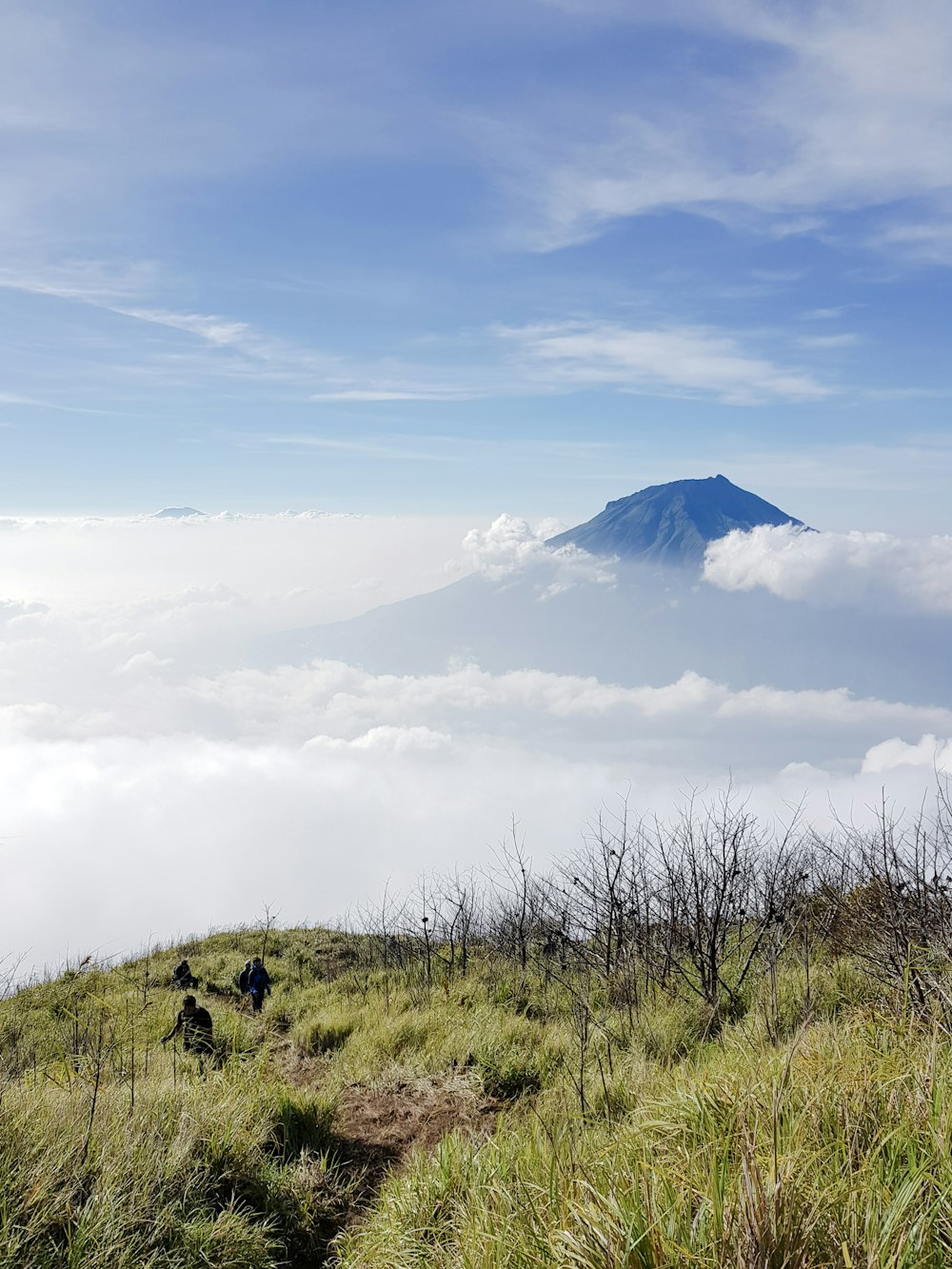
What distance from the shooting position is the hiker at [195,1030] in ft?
32.5

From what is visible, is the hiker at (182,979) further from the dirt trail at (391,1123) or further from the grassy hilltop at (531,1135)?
the dirt trail at (391,1123)

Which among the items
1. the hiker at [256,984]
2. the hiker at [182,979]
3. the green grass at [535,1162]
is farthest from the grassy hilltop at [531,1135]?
the hiker at [182,979]

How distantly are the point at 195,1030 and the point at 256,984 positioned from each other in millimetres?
6008

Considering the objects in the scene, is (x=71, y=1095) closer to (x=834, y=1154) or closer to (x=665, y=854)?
(x=834, y=1154)

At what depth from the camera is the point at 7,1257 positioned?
3.89 m

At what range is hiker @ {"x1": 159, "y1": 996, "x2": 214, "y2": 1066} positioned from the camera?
9906mm

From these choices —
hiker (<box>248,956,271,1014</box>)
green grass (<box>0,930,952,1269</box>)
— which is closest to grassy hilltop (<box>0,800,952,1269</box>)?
green grass (<box>0,930,952,1269</box>)

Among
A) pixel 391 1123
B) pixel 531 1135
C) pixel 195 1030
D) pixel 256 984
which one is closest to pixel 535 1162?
pixel 531 1135

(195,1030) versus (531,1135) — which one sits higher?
(531,1135)

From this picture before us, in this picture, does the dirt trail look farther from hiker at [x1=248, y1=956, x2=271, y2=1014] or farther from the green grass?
hiker at [x1=248, y1=956, x2=271, y2=1014]

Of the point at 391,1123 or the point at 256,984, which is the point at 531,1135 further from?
the point at 256,984

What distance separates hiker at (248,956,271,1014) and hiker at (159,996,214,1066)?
543 centimetres

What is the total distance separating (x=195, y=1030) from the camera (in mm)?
10031

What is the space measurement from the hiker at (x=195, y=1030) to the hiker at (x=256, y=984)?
5.43 meters
